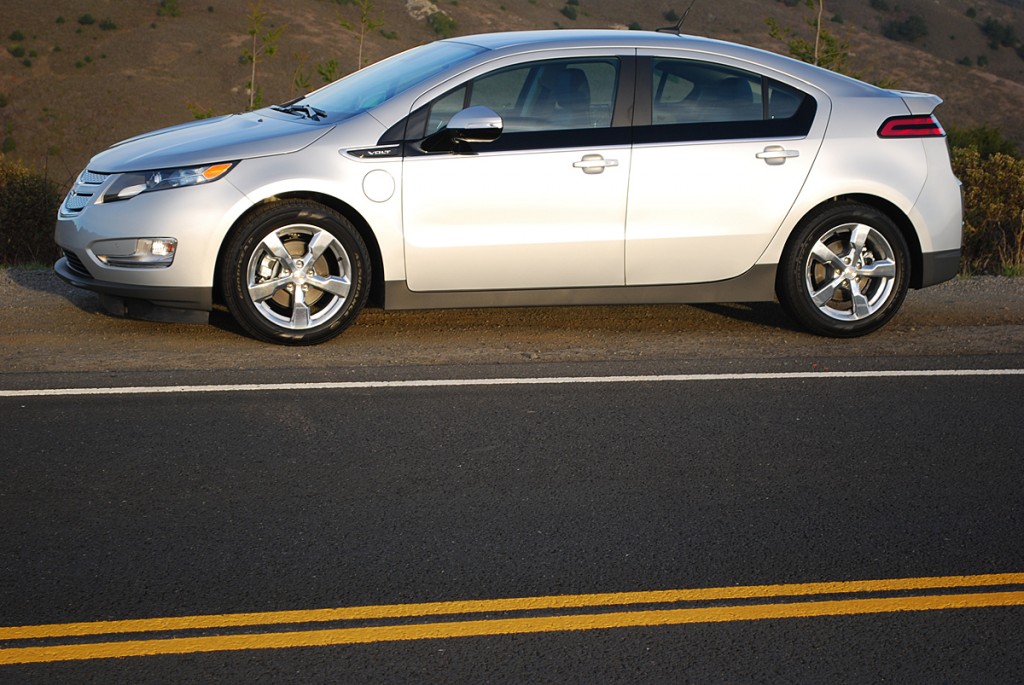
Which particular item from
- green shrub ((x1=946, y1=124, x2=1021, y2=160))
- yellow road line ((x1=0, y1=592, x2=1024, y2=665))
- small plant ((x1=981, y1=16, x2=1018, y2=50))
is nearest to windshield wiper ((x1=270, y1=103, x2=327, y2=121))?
yellow road line ((x1=0, y1=592, x2=1024, y2=665))

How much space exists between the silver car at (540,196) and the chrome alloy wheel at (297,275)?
0.01m

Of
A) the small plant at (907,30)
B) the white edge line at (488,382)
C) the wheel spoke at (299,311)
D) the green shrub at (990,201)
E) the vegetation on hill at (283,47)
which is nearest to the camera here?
the white edge line at (488,382)

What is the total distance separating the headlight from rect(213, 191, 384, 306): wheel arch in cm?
28

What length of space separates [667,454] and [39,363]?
3688 mm

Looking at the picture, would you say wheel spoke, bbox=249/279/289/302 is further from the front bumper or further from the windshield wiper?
the windshield wiper

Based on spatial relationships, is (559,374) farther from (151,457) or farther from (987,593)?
(987,593)

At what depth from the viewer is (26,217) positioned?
555 inches

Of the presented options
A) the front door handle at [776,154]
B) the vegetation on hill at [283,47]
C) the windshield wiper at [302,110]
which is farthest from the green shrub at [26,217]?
the vegetation on hill at [283,47]

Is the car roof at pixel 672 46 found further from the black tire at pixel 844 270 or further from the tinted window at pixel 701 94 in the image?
the black tire at pixel 844 270

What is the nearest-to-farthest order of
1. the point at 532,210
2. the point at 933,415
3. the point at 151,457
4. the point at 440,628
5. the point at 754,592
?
the point at 440,628
the point at 754,592
the point at 151,457
the point at 933,415
the point at 532,210

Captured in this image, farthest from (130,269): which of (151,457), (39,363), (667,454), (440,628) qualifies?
(440,628)

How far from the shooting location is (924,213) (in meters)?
8.11

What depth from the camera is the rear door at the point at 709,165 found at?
7762 millimetres

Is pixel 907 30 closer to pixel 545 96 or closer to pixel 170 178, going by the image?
pixel 545 96
